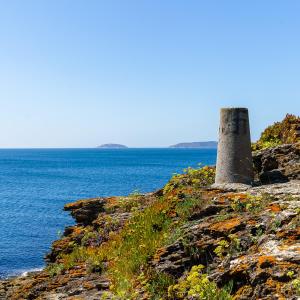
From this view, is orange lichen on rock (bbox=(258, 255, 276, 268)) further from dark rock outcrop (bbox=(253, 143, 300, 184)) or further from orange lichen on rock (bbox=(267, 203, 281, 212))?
dark rock outcrop (bbox=(253, 143, 300, 184))

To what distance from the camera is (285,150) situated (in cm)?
1878

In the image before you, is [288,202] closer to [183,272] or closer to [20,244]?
[183,272]

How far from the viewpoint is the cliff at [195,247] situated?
31.3 ft

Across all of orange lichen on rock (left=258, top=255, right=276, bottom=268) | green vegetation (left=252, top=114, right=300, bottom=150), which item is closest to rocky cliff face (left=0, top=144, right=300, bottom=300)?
orange lichen on rock (left=258, top=255, right=276, bottom=268)

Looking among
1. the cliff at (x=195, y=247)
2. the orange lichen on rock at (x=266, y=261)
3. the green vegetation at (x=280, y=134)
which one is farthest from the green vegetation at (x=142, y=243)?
the green vegetation at (x=280, y=134)

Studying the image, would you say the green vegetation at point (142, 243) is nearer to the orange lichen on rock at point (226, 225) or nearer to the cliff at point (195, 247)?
the cliff at point (195, 247)

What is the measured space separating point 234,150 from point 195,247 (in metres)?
6.30

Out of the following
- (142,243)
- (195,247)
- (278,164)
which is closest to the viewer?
(195,247)

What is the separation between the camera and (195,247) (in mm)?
11734

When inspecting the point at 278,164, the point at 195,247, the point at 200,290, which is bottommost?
the point at 200,290

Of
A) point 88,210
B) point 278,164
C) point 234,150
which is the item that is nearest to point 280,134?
point 278,164

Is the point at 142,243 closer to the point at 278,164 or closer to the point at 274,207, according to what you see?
the point at 274,207

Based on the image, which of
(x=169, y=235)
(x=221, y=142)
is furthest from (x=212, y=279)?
(x=221, y=142)

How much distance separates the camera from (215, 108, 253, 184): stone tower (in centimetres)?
1700
